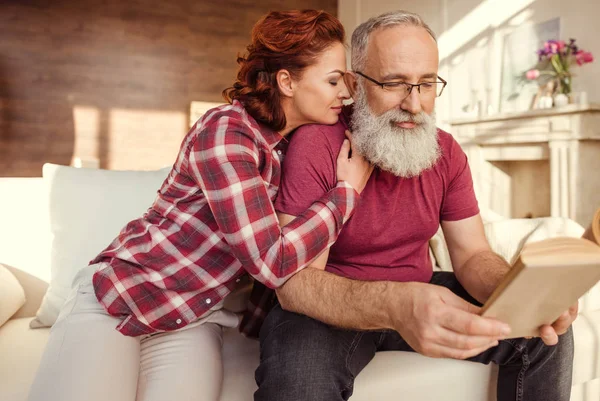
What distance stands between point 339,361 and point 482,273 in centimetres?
44

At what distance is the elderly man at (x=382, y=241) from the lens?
1096 millimetres

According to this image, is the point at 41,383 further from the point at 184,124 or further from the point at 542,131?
the point at 184,124

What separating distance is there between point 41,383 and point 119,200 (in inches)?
30.7

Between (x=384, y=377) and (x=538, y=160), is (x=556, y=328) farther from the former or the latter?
(x=538, y=160)

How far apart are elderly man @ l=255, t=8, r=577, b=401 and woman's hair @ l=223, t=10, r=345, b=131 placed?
10cm

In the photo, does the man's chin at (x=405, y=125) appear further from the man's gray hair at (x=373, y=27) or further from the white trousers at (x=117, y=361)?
the white trousers at (x=117, y=361)

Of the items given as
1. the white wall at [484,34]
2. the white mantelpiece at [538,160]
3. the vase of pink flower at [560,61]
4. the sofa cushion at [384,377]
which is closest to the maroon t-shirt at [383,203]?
the sofa cushion at [384,377]

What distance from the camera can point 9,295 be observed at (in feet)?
5.35

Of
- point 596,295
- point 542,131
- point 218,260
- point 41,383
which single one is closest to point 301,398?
point 218,260

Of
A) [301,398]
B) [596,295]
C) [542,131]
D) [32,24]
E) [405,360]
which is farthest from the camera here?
[32,24]

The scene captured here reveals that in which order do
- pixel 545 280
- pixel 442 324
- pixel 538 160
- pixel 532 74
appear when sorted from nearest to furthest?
pixel 545 280 → pixel 442 324 → pixel 532 74 → pixel 538 160

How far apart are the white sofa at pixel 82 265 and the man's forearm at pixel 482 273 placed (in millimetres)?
194

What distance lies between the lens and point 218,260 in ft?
4.23

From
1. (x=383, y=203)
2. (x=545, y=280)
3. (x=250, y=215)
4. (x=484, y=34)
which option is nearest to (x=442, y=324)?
(x=545, y=280)
